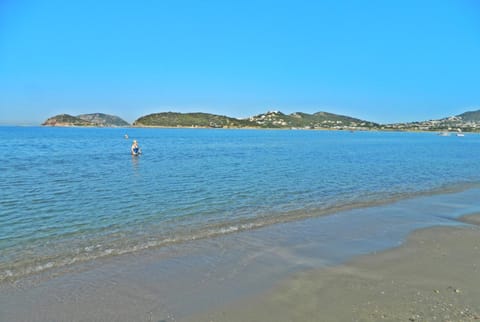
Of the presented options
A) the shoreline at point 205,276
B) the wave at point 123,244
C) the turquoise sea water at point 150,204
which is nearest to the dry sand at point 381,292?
the shoreline at point 205,276

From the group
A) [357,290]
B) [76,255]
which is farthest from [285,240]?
[76,255]

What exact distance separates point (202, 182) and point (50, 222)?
12.7 m

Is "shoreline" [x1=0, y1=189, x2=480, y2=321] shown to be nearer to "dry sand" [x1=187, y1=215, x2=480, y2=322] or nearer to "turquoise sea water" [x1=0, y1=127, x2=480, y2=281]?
"dry sand" [x1=187, y1=215, x2=480, y2=322]

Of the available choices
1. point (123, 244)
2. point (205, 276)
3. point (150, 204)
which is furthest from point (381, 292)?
point (150, 204)

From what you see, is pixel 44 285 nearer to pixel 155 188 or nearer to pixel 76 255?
pixel 76 255

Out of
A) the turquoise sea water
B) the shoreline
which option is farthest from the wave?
the shoreline

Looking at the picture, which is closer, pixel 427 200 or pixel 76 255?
pixel 76 255

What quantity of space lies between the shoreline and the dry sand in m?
0.08

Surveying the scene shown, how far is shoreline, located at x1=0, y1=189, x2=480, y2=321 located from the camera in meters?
7.36

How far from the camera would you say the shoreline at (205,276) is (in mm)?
7359

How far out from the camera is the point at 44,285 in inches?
343

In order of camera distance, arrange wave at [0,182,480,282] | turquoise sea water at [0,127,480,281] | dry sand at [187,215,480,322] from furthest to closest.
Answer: turquoise sea water at [0,127,480,281], wave at [0,182,480,282], dry sand at [187,215,480,322]

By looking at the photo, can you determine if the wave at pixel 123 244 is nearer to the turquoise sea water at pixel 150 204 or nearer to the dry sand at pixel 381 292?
the turquoise sea water at pixel 150 204

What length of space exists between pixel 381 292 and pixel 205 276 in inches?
179
